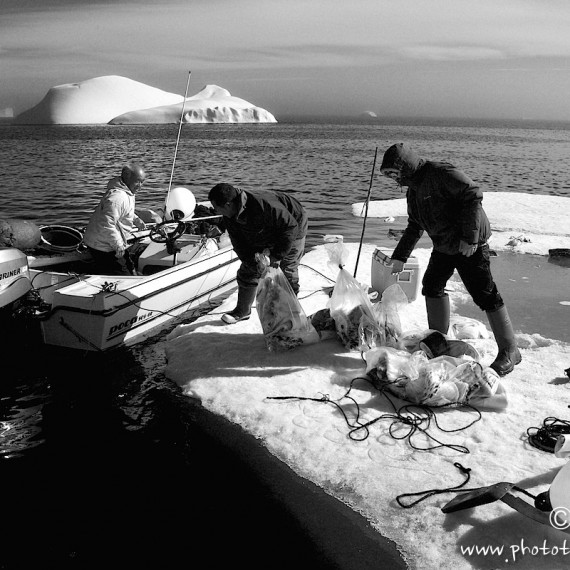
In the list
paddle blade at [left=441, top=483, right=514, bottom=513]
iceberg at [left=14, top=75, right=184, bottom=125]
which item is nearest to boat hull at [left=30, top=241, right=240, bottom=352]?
paddle blade at [left=441, top=483, right=514, bottom=513]

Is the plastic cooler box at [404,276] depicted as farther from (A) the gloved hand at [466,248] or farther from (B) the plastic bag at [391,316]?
(A) the gloved hand at [466,248]

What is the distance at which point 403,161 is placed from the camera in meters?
4.23

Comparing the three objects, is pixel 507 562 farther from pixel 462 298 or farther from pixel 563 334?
pixel 462 298

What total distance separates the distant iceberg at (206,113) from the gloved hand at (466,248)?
101321 millimetres

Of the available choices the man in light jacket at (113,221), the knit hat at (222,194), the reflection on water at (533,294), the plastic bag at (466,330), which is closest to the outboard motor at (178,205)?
the man in light jacket at (113,221)

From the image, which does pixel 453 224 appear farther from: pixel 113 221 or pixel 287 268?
pixel 113 221

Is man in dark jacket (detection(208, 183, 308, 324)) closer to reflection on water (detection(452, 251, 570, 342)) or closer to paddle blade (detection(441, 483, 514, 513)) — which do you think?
reflection on water (detection(452, 251, 570, 342))

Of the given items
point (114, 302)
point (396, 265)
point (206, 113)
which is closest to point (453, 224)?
point (396, 265)

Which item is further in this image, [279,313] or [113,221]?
[113,221]

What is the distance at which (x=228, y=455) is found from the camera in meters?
4.09

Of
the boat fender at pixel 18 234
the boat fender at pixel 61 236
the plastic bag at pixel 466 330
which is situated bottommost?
the plastic bag at pixel 466 330

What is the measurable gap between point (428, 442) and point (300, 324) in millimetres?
1801

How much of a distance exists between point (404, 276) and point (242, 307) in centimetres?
202

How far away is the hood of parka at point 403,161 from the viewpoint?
4.22 m
